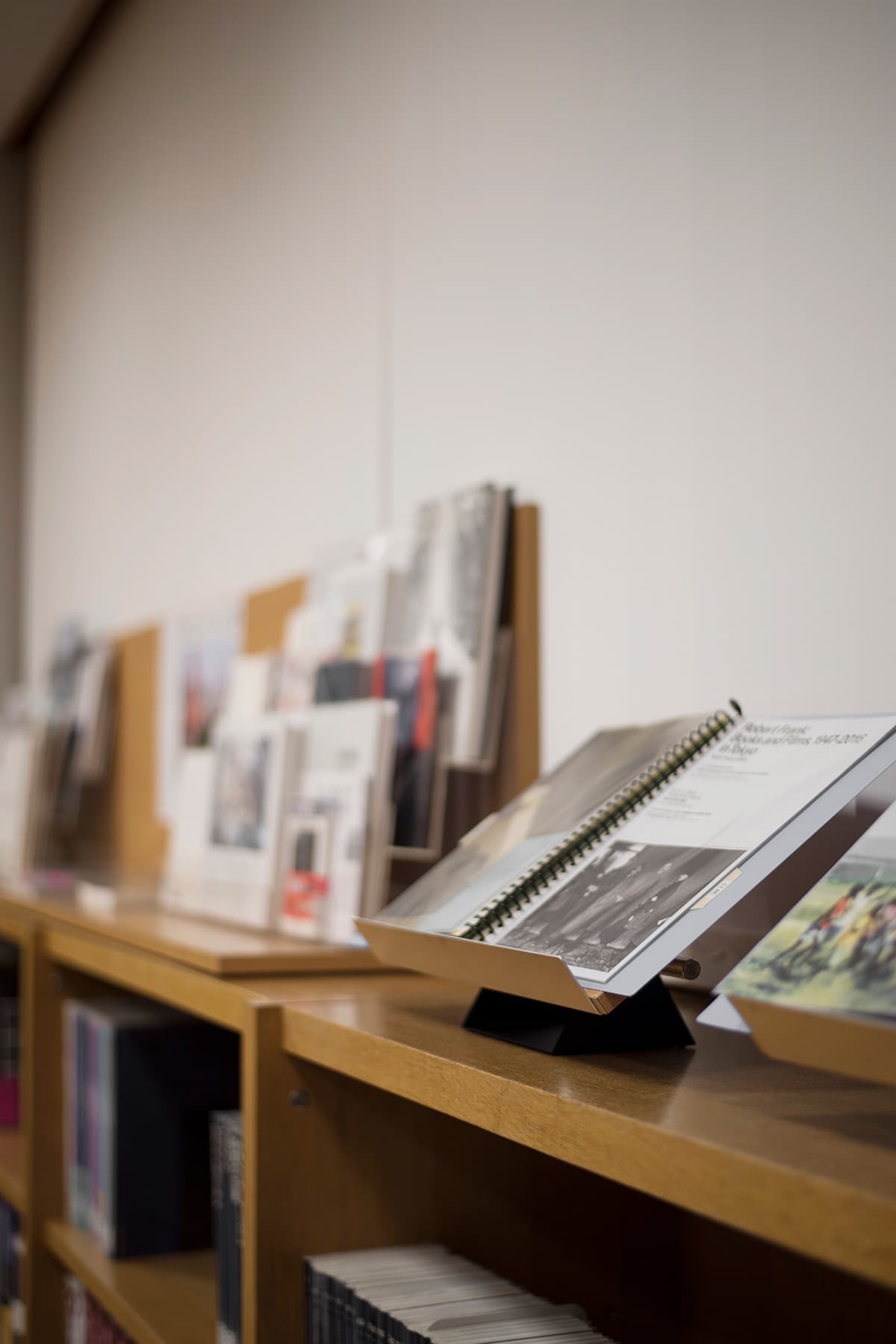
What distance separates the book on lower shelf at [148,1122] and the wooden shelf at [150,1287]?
0.07 ft

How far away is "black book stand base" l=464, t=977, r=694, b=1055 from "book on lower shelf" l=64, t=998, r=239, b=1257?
2.75ft

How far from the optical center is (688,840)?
2.63 feet

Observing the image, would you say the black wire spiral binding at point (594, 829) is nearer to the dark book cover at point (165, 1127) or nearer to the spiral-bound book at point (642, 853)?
the spiral-bound book at point (642, 853)

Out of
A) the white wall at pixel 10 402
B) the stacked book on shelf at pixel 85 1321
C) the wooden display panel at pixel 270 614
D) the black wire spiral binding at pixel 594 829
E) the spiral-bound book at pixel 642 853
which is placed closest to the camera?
the spiral-bound book at pixel 642 853

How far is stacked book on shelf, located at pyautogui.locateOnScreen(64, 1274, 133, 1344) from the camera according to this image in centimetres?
151

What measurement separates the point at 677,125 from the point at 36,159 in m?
3.01

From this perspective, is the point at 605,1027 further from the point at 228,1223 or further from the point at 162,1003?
the point at 162,1003

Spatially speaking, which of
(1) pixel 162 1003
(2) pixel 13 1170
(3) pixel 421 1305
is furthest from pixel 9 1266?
(3) pixel 421 1305

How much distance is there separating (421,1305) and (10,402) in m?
3.37

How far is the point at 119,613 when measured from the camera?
9.73ft

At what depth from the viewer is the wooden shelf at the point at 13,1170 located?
1773 millimetres

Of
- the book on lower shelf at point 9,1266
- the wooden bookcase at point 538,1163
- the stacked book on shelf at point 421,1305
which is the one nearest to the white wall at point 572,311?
the wooden bookcase at point 538,1163

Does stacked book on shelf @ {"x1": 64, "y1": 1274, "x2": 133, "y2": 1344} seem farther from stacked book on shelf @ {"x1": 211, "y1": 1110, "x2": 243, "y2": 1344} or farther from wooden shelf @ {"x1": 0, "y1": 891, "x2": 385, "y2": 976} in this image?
wooden shelf @ {"x1": 0, "y1": 891, "x2": 385, "y2": 976}

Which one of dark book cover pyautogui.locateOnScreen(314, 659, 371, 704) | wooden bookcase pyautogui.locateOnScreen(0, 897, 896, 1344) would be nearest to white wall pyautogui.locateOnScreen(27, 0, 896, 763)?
dark book cover pyautogui.locateOnScreen(314, 659, 371, 704)
